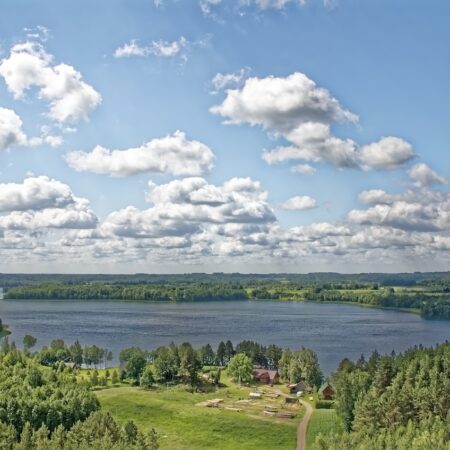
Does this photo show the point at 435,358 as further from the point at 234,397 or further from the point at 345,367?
the point at 234,397

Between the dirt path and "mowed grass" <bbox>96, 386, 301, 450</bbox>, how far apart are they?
0.61 meters

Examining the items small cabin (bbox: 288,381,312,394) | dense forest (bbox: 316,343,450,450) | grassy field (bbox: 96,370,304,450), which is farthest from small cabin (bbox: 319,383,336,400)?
dense forest (bbox: 316,343,450,450)

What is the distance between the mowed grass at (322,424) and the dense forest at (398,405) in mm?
1530

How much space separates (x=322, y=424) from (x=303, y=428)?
8.85 feet

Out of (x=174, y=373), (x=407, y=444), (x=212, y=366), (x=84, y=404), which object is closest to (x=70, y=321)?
(x=212, y=366)

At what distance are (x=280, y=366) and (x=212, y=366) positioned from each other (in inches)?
671

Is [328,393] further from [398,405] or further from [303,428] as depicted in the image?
[398,405]

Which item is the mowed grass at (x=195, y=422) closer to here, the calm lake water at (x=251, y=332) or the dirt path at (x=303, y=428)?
the dirt path at (x=303, y=428)

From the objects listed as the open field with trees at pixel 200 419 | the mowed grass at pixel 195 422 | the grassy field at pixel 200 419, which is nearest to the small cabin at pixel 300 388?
the grassy field at pixel 200 419

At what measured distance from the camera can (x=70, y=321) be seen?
18650 cm

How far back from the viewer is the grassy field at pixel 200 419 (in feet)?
198

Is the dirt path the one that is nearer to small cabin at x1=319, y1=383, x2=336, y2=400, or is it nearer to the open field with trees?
the open field with trees

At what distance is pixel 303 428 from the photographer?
65250mm

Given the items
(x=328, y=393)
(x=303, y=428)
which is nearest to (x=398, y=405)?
(x=303, y=428)
